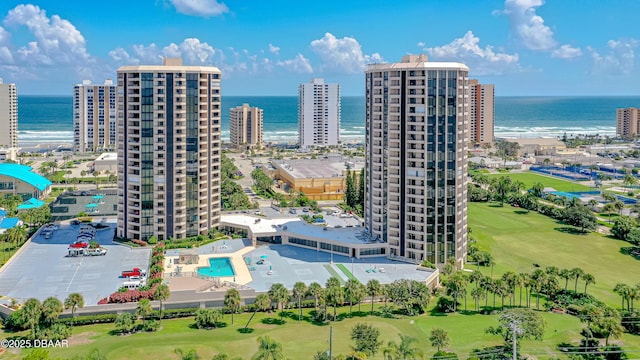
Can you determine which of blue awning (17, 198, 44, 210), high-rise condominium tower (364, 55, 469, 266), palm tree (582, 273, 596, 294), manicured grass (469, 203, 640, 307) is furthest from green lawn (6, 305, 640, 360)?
blue awning (17, 198, 44, 210)

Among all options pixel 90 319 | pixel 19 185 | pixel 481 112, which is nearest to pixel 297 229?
pixel 90 319

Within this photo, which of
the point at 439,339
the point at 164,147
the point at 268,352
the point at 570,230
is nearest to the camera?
the point at 268,352

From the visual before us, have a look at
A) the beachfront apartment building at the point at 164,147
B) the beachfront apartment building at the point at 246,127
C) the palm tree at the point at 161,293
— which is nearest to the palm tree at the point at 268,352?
the palm tree at the point at 161,293

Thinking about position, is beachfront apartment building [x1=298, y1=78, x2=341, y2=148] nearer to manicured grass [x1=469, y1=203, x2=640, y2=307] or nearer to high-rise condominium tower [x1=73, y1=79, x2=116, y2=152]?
high-rise condominium tower [x1=73, y1=79, x2=116, y2=152]

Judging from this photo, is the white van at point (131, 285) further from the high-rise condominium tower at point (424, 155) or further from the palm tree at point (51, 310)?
the high-rise condominium tower at point (424, 155)

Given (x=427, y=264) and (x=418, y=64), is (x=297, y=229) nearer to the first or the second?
(x=427, y=264)

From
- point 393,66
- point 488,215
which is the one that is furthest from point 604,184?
point 393,66
